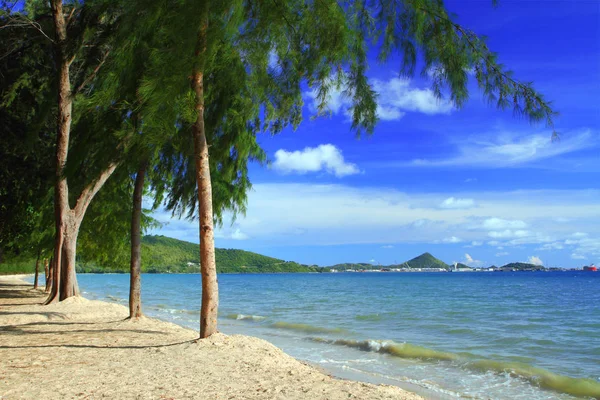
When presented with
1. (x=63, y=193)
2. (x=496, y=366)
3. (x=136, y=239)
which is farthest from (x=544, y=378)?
(x=63, y=193)

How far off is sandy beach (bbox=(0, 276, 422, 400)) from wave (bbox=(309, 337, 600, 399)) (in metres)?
3.94

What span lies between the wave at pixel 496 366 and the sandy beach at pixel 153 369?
394 centimetres

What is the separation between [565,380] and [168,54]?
8.62 meters

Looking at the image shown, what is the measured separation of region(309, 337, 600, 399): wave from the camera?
8141 millimetres

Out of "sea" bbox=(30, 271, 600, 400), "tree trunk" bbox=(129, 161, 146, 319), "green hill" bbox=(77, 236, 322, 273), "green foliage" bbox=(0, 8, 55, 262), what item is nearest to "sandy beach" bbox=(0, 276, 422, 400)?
"tree trunk" bbox=(129, 161, 146, 319)

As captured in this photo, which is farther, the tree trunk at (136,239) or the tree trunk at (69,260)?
the tree trunk at (69,260)

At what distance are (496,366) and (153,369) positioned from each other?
6913 millimetres

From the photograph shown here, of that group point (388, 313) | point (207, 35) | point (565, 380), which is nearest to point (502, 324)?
point (388, 313)

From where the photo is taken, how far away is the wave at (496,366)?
26.7 feet

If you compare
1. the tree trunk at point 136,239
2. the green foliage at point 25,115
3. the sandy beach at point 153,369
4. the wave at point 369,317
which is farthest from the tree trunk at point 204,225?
the wave at point 369,317

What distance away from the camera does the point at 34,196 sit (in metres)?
16.3

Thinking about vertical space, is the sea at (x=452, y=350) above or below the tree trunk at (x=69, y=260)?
below

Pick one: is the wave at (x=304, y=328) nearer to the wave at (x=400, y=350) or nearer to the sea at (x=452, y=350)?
the sea at (x=452, y=350)

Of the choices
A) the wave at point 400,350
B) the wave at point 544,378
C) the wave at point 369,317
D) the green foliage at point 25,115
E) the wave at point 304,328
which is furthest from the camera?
the wave at point 369,317
